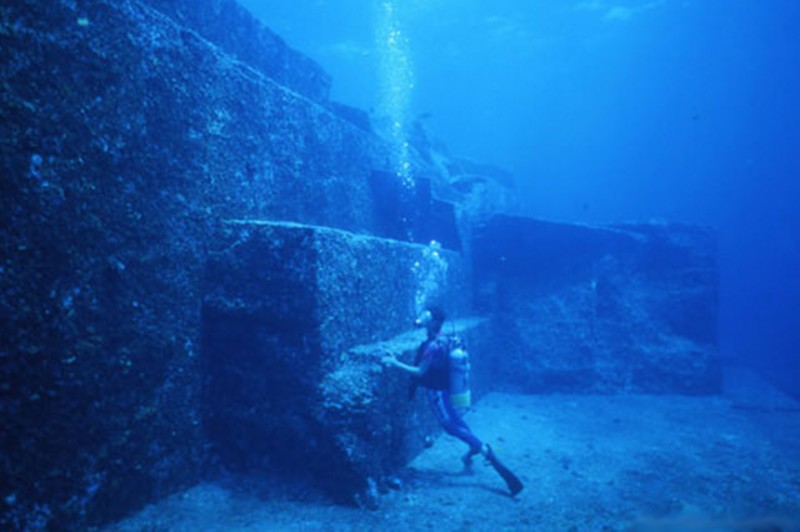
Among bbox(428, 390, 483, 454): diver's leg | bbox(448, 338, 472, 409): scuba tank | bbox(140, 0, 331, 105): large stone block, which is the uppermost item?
bbox(140, 0, 331, 105): large stone block

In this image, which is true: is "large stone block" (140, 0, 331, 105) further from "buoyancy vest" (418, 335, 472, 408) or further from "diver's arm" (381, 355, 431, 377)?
"buoyancy vest" (418, 335, 472, 408)

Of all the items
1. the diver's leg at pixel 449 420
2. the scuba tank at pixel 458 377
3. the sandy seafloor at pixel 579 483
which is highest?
the scuba tank at pixel 458 377

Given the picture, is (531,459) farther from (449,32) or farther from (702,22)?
(702,22)

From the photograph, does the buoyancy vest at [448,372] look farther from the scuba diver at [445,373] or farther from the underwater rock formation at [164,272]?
the underwater rock formation at [164,272]

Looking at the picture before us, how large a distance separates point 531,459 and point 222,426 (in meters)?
4.21

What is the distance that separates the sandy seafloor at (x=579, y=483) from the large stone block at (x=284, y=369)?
375 mm

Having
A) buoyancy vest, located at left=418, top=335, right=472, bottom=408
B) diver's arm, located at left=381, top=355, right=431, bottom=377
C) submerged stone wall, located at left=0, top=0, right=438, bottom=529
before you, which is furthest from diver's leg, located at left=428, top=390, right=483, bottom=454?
submerged stone wall, located at left=0, top=0, right=438, bottom=529

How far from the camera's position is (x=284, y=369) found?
4566mm

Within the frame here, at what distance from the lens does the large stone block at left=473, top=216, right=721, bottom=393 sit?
10688 mm

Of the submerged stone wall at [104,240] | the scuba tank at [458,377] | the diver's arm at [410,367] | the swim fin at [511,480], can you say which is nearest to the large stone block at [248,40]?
the submerged stone wall at [104,240]

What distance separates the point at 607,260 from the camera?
11516 mm

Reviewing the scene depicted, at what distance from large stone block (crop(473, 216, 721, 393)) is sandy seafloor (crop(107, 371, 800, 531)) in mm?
1032

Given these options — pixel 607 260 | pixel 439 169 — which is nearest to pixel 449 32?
pixel 439 169

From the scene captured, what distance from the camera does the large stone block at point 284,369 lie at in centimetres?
446
